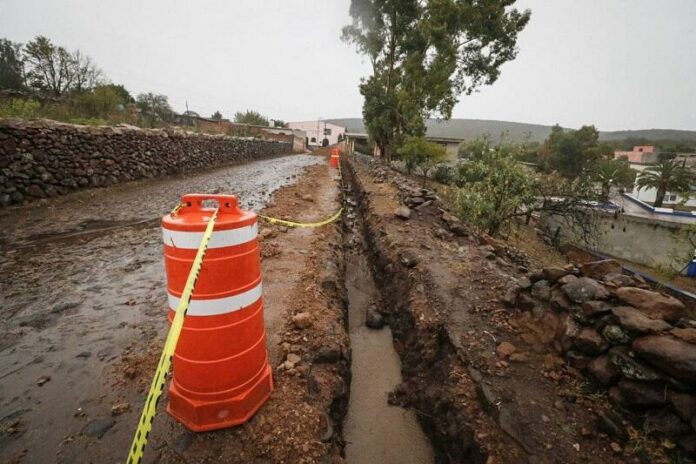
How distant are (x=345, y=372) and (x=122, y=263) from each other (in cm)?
372

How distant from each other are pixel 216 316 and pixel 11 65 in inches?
1537

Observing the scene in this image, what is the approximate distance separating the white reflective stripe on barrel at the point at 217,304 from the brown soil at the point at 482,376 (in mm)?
1959

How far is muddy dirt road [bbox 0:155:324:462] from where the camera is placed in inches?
79.0

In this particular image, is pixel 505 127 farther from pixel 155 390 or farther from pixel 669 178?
pixel 155 390

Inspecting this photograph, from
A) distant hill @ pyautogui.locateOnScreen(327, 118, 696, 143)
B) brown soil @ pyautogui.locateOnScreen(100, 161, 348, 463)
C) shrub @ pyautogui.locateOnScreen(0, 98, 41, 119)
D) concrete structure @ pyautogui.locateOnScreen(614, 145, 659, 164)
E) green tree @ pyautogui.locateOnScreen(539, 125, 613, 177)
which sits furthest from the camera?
distant hill @ pyautogui.locateOnScreen(327, 118, 696, 143)

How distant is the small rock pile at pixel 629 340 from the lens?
1928mm

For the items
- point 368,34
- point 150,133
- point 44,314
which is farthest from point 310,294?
point 368,34

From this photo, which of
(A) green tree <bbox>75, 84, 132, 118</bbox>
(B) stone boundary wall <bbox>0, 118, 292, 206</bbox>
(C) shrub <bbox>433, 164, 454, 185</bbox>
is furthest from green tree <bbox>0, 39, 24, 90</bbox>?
(C) shrub <bbox>433, 164, 454, 185</bbox>

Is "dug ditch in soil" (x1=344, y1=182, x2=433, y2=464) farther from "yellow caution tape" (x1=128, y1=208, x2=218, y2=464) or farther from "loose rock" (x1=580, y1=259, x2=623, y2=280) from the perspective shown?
"loose rock" (x1=580, y1=259, x2=623, y2=280)

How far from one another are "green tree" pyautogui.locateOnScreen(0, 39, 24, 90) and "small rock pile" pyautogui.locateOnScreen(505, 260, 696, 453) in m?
35.0

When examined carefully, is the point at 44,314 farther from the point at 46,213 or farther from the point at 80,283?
the point at 46,213

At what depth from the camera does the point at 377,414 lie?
300cm

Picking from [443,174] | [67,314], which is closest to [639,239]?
[443,174]

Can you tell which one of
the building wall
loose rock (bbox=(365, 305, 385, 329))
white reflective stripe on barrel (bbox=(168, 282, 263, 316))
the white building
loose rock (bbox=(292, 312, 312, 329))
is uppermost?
the white building
